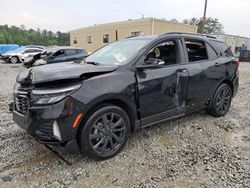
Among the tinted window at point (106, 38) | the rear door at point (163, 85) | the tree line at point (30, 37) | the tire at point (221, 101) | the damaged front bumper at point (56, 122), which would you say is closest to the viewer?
the damaged front bumper at point (56, 122)

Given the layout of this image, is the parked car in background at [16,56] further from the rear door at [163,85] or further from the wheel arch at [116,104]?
the wheel arch at [116,104]

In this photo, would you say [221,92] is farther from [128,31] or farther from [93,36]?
[93,36]

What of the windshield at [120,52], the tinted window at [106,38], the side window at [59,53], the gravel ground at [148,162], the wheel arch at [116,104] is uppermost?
the tinted window at [106,38]

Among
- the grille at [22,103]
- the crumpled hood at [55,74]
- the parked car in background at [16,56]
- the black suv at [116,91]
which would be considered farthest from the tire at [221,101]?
the parked car in background at [16,56]

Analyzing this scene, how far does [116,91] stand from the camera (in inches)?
106

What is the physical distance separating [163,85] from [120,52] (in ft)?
2.92

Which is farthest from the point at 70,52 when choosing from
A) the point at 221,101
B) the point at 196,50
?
the point at 221,101

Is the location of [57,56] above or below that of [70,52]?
below

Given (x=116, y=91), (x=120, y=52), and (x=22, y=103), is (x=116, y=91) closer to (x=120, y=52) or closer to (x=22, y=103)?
(x=120, y=52)

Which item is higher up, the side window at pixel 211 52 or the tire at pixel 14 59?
the side window at pixel 211 52

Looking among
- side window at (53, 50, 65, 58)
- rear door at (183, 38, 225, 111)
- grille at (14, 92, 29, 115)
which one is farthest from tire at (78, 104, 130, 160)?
side window at (53, 50, 65, 58)

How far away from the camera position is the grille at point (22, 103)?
2.57 meters

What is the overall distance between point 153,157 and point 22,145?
78.5 inches

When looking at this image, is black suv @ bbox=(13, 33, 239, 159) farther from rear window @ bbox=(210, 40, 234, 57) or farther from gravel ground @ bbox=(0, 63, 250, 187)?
gravel ground @ bbox=(0, 63, 250, 187)
